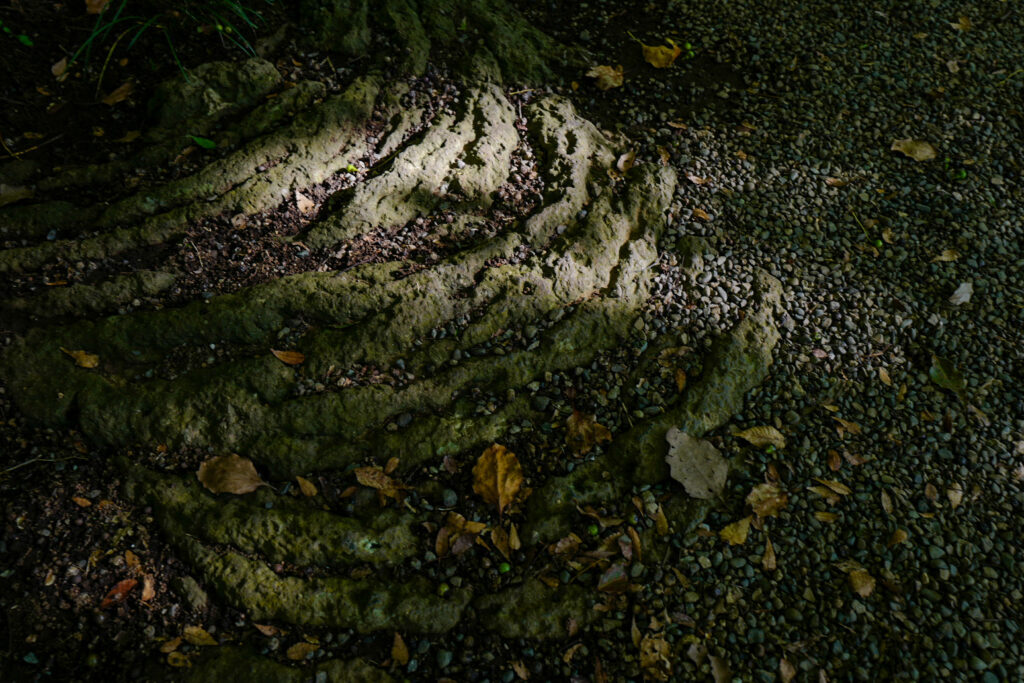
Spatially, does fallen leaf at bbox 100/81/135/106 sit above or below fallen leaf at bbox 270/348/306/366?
above

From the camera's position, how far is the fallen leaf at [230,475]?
2.41 metres

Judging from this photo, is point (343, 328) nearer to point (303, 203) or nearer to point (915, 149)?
point (303, 203)

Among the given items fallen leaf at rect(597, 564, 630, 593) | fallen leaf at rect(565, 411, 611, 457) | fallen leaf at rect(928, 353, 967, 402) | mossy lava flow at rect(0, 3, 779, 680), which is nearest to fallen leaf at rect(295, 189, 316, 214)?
mossy lava flow at rect(0, 3, 779, 680)

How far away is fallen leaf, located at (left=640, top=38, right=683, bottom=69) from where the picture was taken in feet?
12.8

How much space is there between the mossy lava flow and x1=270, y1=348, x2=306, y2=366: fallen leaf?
0.04 metres

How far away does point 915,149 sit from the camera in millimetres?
3807

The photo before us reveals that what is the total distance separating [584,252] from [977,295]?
2.01m

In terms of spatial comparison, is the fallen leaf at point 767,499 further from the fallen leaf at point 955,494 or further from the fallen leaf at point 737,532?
the fallen leaf at point 955,494

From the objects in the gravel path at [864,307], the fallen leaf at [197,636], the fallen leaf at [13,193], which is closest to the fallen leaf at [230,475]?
the fallen leaf at [197,636]

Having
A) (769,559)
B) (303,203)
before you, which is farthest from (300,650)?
(303,203)

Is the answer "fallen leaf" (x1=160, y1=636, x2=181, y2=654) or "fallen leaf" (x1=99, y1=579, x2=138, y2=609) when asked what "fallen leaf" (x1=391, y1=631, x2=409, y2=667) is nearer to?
"fallen leaf" (x1=160, y1=636, x2=181, y2=654)

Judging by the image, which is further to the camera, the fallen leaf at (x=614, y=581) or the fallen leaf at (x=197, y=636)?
the fallen leaf at (x=614, y=581)

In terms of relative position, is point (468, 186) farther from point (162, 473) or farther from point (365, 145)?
point (162, 473)

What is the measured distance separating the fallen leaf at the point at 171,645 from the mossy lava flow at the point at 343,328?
11 centimetres
